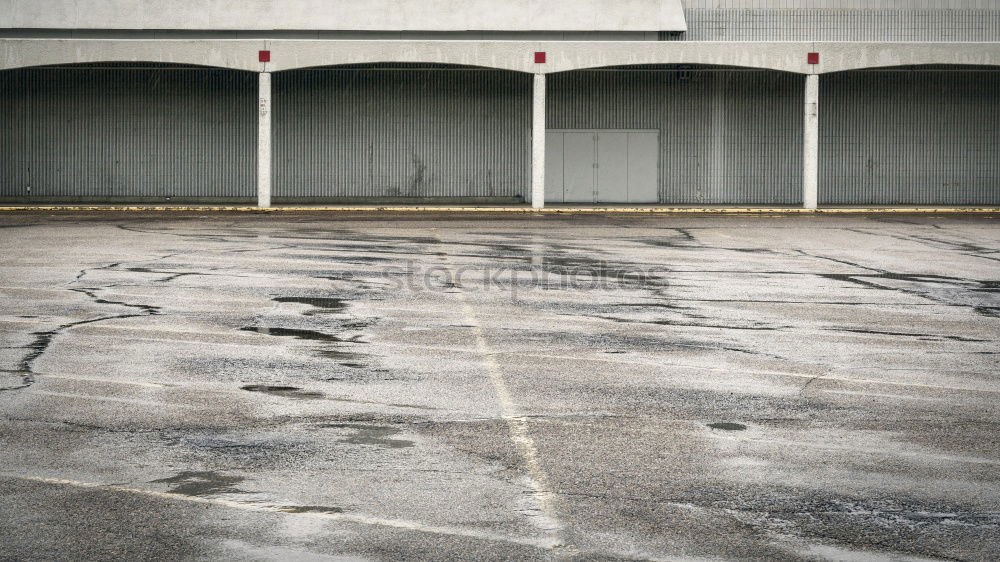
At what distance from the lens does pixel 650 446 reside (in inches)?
301

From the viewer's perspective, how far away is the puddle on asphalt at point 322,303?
1380 cm

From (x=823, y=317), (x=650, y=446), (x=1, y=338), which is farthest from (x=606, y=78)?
(x=650, y=446)

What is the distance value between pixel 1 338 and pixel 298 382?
3.60 m

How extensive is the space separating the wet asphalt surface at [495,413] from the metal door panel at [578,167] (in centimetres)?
1917

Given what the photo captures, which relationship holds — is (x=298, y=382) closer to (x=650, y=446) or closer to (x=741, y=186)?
(x=650, y=446)

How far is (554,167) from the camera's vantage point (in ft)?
123

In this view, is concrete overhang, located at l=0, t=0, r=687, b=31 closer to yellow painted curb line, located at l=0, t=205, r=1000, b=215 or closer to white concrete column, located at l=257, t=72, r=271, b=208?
white concrete column, located at l=257, t=72, r=271, b=208

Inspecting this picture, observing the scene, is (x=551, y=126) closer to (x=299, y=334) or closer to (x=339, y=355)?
(x=299, y=334)

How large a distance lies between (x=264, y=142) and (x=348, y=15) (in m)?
4.39

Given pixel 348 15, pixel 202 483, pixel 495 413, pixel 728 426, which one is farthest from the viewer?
pixel 348 15

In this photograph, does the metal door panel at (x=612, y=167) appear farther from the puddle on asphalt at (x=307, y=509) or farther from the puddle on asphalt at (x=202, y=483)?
the puddle on asphalt at (x=307, y=509)

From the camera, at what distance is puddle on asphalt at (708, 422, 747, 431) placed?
8156 mm

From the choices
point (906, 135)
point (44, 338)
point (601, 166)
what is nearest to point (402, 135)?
point (601, 166)

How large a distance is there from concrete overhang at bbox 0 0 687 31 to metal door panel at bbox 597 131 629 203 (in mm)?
3502
